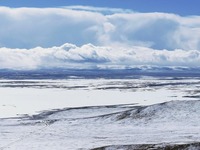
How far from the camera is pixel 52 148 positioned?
39.5 m

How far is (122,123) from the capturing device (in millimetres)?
58000

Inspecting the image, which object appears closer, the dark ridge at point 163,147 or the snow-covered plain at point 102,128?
the dark ridge at point 163,147

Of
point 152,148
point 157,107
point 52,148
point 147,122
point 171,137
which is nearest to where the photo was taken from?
point 152,148

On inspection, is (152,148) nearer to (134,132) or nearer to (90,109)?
(134,132)

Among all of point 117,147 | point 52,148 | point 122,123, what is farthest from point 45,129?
point 117,147

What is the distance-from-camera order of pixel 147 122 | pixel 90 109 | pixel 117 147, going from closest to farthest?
pixel 117 147 → pixel 147 122 → pixel 90 109

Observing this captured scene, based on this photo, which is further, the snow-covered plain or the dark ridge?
the snow-covered plain

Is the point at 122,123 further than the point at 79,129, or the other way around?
the point at 122,123

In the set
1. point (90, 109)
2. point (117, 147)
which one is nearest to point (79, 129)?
point (117, 147)

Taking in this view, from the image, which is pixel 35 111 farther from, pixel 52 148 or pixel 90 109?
pixel 52 148

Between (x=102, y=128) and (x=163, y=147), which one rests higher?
(x=163, y=147)

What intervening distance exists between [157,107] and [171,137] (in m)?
19.6

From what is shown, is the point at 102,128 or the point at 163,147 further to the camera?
the point at 102,128

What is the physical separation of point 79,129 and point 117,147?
19052 millimetres
